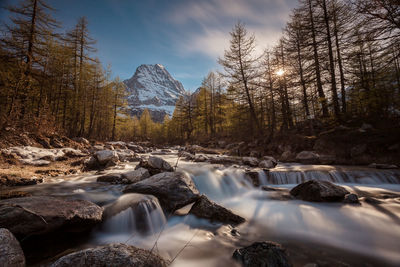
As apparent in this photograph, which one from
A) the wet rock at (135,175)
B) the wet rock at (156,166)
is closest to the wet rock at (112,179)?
the wet rock at (135,175)

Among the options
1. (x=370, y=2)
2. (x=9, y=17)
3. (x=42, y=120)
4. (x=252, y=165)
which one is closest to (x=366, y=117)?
(x=370, y=2)

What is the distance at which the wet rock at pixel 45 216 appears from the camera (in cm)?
224

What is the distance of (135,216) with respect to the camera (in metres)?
3.56

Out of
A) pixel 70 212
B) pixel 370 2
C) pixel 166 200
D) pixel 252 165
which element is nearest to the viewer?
pixel 70 212

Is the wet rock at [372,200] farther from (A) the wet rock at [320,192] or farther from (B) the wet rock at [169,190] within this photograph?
(B) the wet rock at [169,190]

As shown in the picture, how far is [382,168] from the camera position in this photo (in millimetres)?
7117

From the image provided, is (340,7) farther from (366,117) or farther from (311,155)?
(311,155)

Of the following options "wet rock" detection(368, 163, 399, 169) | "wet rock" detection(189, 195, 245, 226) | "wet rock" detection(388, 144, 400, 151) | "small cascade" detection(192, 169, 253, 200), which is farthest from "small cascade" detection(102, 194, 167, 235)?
"wet rock" detection(388, 144, 400, 151)

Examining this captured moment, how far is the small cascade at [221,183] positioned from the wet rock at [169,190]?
1.62 m

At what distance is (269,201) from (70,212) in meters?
4.95

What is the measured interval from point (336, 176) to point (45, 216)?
8830mm

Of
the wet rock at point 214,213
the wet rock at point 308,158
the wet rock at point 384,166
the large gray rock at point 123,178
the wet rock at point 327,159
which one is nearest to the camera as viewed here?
the wet rock at point 214,213

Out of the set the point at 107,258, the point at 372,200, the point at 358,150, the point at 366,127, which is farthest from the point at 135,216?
the point at 366,127

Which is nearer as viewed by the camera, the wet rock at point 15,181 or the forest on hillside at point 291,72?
the wet rock at point 15,181
